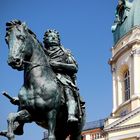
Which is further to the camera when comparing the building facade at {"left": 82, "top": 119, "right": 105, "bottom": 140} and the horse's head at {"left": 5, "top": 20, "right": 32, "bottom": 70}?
the building facade at {"left": 82, "top": 119, "right": 105, "bottom": 140}

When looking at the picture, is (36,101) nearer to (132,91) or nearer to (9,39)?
(9,39)

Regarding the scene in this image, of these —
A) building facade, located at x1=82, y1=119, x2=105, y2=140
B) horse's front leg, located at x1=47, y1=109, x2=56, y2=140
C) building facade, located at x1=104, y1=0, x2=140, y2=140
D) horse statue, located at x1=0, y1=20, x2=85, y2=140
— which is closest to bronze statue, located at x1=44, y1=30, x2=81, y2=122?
horse statue, located at x1=0, y1=20, x2=85, y2=140

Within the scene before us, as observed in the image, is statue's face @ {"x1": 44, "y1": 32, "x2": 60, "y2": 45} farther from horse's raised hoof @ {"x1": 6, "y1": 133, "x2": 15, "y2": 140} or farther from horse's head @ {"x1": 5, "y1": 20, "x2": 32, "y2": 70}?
horse's raised hoof @ {"x1": 6, "y1": 133, "x2": 15, "y2": 140}

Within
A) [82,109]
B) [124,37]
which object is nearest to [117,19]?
[124,37]

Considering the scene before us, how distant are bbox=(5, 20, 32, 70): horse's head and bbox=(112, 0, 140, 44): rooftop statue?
48558mm

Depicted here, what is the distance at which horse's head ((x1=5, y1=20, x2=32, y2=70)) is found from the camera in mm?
8195

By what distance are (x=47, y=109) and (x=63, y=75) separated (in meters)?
0.72

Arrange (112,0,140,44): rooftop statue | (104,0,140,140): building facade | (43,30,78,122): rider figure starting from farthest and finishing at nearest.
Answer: (112,0,140,44): rooftop statue → (104,0,140,140): building facade → (43,30,78,122): rider figure

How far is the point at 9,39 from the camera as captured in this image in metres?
8.45

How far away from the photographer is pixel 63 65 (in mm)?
8656

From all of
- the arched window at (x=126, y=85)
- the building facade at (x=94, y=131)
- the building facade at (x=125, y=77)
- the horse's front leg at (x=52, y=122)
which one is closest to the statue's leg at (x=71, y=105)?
the horse's front leg at (x=52, y=122)

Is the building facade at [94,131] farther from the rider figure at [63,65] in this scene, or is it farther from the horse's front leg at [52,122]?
the horse's front leg at [52,122]

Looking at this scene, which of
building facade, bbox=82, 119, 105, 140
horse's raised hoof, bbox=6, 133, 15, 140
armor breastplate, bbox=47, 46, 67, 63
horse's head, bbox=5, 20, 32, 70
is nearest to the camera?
horse's raised hoof, bbox=6, 133, 15, 140

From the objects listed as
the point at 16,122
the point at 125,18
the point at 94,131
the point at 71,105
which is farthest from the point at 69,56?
the point at 125,18
